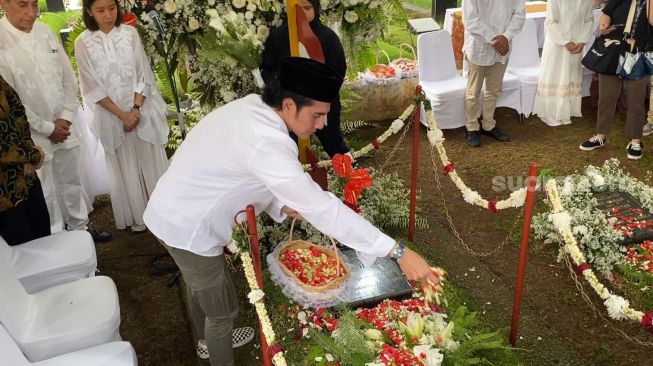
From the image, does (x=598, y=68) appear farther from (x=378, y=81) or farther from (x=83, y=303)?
(x=83, y=303)

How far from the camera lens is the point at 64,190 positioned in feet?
15.2

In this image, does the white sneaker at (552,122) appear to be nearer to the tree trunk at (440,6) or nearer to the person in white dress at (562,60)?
the person in white dress at (562,60)

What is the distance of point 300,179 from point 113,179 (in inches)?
117

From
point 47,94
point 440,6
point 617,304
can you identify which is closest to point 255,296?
point 617,304

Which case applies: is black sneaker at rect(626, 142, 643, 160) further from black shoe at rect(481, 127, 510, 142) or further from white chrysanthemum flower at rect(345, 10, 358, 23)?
white chrysanthemum flower at rect(345, 10, 358, 23)

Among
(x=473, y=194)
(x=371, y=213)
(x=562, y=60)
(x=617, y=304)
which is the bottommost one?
(x=371, y=213)

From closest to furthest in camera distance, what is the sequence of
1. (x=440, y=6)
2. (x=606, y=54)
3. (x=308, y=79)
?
(x=308, y=79)
(x=606, y=54)
(x=440, y=6)

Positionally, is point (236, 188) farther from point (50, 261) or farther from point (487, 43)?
point (487, 43)

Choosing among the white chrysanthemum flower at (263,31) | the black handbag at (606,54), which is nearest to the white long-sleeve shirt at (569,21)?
the black handbag at (606,54)

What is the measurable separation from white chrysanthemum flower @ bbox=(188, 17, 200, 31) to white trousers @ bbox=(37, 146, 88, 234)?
1.34 meters

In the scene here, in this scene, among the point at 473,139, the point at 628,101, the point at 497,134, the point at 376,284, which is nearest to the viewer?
the point at 376,284

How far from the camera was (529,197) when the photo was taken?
3.08 m

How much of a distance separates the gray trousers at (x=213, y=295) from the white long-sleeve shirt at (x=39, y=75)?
194cm

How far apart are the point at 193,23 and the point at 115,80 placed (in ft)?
2.47
